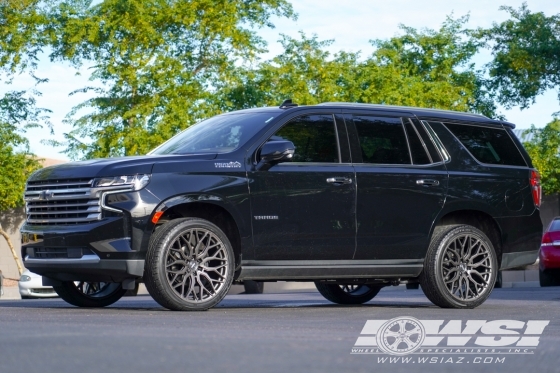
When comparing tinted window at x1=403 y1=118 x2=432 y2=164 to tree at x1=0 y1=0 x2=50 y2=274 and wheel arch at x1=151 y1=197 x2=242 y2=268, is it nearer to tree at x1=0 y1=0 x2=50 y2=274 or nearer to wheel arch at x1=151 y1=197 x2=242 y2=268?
wheel arch at x1=151 y1=197 x2=242 y2=268

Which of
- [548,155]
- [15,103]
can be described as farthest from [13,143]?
[548,155]

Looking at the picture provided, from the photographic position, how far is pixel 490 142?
12016 millimetres

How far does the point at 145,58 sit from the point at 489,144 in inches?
841

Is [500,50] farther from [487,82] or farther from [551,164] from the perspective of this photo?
[551,164]

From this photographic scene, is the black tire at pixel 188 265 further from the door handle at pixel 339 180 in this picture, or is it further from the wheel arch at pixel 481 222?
the wheel arch at pixel 481 222

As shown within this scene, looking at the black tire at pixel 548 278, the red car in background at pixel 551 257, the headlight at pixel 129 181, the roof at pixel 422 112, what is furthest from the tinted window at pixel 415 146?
the black tire at pixel 548 278

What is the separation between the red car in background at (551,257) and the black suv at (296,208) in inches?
367

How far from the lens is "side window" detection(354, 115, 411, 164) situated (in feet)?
36.1

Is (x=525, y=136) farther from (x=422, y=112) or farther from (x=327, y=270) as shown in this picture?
(x=327, y=270)

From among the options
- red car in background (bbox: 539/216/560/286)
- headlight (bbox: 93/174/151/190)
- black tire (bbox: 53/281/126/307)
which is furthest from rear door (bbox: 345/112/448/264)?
red car in background (bbox: 539/216/560/286)

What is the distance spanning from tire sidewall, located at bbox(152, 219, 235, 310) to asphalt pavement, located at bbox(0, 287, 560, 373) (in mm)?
137

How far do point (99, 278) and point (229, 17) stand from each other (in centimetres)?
2437

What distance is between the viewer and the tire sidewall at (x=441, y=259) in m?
11.1

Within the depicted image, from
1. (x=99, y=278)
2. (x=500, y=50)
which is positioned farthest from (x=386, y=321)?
(x=500, y=50)
